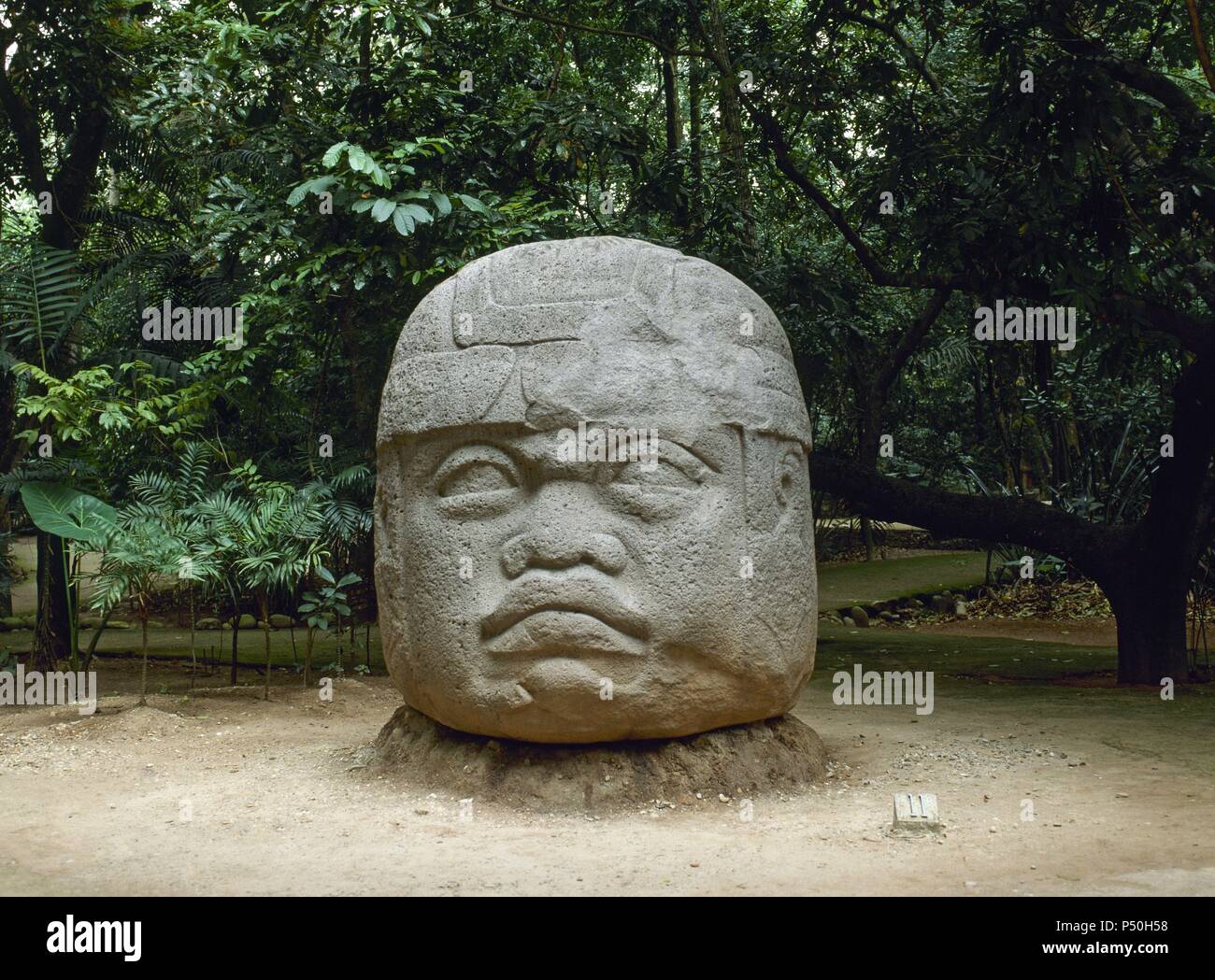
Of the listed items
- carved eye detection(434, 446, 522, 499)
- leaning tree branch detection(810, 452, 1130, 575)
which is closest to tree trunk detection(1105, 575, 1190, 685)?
leaning tree branch detection(810, 452, 1130, 575)

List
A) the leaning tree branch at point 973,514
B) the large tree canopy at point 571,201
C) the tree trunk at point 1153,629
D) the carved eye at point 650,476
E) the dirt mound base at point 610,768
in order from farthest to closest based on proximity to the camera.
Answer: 1. the leaning tree branch at point 973,514
2. the tree trunk at point 1153,629
3. the large tree canopy at point 571,201
4. the dirt mound base at point 610,768
5. the carved eye at point 650,476

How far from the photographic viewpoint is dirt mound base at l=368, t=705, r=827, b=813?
5.52 meters

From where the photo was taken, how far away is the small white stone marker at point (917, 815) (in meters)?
5.03

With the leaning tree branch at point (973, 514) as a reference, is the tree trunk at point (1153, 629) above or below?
below

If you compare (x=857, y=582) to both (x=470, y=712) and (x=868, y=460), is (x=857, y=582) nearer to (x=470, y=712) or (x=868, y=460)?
(x=868, y=460)

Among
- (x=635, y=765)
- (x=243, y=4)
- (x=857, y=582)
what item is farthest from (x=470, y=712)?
(x=857, y=582)

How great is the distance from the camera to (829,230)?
12555 millimetres

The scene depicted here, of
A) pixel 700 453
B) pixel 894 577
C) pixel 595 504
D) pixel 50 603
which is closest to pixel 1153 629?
pixel 700 453

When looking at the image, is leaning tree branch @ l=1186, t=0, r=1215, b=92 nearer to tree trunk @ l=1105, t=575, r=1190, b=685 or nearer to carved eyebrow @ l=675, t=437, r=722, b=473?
carved eyebrow @ l=675, t=437, r=722, b=473

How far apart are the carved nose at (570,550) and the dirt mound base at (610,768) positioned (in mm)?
891

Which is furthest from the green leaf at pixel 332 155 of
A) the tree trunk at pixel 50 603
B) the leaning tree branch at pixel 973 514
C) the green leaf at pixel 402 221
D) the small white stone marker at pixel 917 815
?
the small white stone marker at pixel 917 815

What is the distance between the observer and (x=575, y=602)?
5.28 metres

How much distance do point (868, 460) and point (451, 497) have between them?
5.76 metres

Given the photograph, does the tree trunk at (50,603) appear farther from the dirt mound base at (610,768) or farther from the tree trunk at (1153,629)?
the tree trunk at (1153,629)
